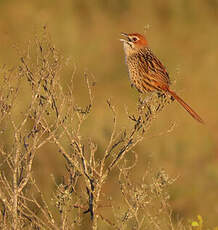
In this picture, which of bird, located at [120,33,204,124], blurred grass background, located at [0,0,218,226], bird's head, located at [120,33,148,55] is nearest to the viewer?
bird, located at [120,33,204,124]

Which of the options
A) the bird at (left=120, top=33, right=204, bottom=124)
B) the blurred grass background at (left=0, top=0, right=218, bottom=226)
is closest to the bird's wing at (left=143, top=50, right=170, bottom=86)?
the bird at (left=120, top=33, right=204, bottom=124)

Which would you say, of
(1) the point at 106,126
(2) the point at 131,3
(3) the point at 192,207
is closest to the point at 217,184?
(3) the point at 192,207

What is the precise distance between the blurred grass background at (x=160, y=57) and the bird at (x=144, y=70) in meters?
2.07

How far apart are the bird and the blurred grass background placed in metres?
2.07

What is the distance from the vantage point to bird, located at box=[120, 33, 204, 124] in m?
7.39

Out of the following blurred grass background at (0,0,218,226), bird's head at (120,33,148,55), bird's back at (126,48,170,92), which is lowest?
bird's back at (126,48,170,92)

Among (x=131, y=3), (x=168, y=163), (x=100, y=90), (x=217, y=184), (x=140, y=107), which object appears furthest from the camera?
(x=131, y=3)

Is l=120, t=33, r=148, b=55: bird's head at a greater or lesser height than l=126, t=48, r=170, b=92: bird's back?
greater

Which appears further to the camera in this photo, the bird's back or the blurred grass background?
the blurred grass background

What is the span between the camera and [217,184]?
34.8 feet

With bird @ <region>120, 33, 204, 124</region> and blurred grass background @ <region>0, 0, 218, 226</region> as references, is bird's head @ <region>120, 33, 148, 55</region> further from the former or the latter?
blurred grass background @ <region>0, 0, 218, 226</region>

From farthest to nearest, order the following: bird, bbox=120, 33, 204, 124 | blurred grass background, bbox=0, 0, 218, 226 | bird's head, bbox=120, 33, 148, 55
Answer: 1. blurred grass background, bbox=0, 0, 218, 226
2. bird's head, bbox=120, 33, 148, 55
3. bird, bbox=120, 33, 204, 124

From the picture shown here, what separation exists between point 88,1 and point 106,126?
22.8ft

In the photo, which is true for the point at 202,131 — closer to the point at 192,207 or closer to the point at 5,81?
the point at 192,207
